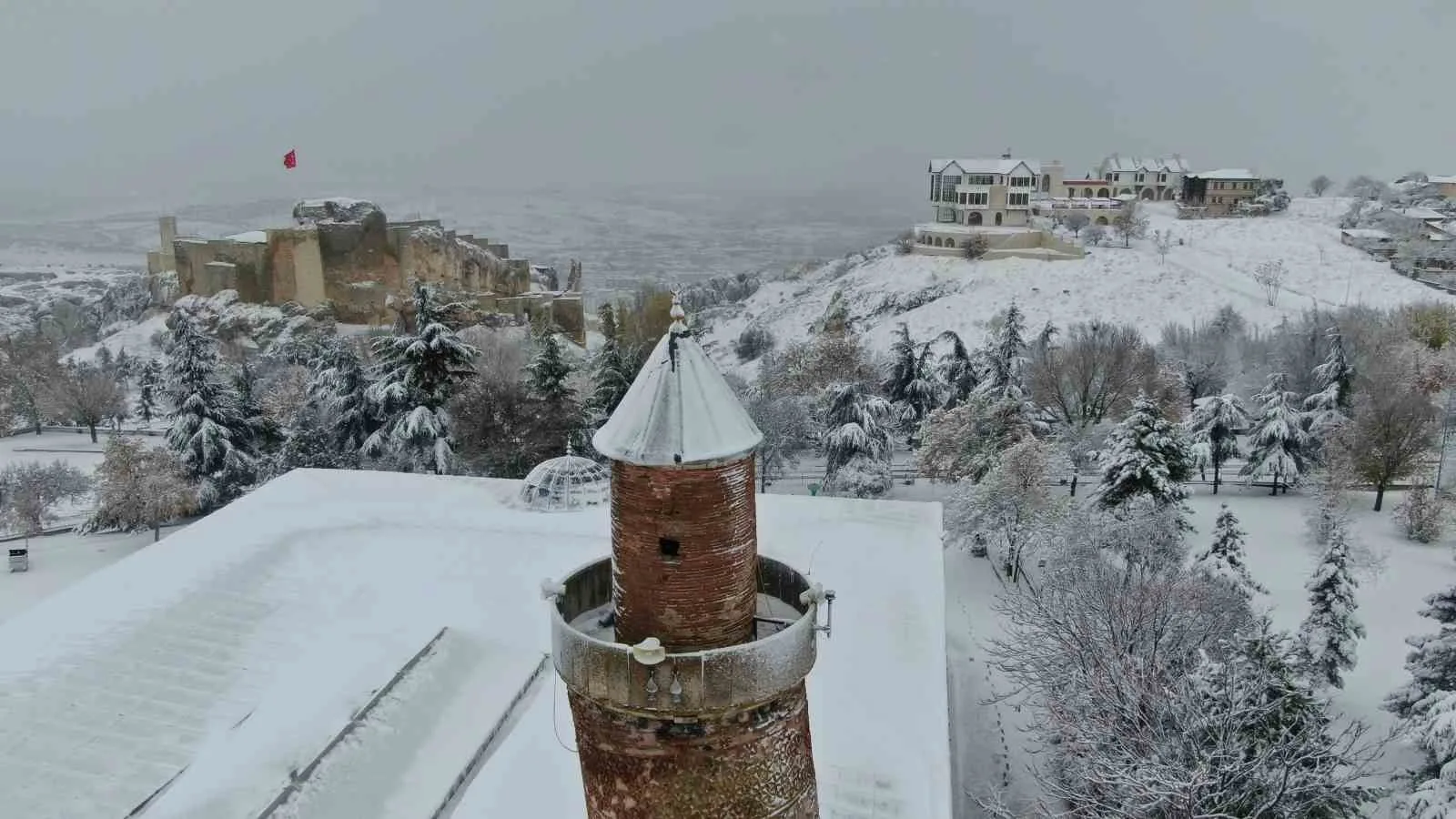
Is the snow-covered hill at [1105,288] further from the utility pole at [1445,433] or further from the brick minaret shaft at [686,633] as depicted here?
the brick minaret shaft at [686,633]

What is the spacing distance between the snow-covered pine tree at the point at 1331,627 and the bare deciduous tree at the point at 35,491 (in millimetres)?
36176

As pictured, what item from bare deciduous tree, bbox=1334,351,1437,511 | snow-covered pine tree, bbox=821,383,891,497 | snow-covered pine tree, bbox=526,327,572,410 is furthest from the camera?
snow-covered pine tree, bbox=821,383,891,497

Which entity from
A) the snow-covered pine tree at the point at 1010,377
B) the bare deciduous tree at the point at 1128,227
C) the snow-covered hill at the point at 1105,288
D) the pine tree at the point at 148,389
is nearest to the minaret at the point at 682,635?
the snow-covered pine tree at the point at 1010,377

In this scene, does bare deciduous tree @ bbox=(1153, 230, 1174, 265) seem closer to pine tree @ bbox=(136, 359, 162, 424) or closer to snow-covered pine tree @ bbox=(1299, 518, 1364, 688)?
snow-covered pine tree @ bbox=(1299, 518, 1364, 688)

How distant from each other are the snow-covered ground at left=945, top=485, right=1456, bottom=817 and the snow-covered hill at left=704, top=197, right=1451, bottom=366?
70.9 feet

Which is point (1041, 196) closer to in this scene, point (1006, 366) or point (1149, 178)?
point (1149, 178)

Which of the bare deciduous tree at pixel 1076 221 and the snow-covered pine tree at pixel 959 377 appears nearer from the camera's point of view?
the snow-covered pine tree at pixel 959 377

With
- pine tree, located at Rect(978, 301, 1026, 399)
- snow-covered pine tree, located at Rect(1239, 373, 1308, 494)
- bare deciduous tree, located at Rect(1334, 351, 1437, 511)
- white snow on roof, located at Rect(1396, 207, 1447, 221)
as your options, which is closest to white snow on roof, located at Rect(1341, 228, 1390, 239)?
white snow on roof, located at Rect(1396, 207, 1447, 221)

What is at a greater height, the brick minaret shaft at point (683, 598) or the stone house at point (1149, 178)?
the stone house at point (1149, 178)

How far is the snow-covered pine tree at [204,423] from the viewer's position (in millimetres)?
28828

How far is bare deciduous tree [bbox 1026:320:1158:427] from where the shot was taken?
34594mm

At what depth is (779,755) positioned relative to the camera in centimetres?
632

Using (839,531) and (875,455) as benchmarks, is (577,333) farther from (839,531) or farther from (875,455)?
(839,531)

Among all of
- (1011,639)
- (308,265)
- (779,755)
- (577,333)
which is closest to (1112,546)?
(1011,639)
